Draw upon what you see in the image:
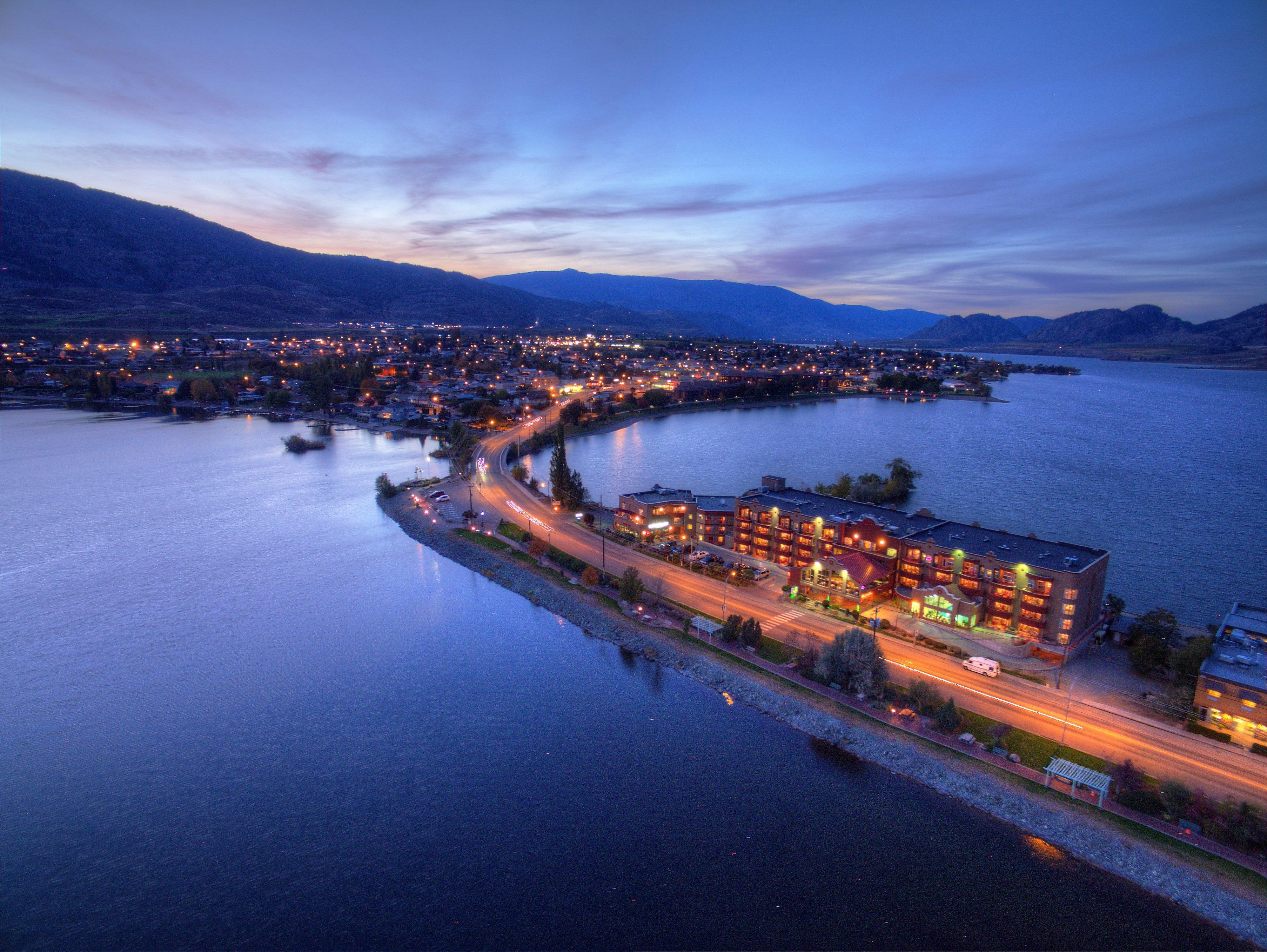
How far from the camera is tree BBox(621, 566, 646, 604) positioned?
18.8 metres

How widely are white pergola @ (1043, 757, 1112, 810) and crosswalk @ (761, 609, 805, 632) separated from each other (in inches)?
280

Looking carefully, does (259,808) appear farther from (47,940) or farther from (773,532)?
(773,532)

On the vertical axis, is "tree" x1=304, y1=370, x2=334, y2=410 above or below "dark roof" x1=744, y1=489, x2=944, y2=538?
above

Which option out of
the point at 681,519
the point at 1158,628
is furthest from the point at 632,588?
the point at 1158,628

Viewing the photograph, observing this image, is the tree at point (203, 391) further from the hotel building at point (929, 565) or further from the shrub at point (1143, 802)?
the shrub at point (1143, 802)

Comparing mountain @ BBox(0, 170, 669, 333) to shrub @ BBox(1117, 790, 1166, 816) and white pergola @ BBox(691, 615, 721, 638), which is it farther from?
shrub @ BBox(1117, 790, 1166, 816)

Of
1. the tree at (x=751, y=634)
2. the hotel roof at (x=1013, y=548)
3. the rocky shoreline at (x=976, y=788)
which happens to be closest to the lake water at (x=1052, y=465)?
the hotel roof at (x=1013, y=548)

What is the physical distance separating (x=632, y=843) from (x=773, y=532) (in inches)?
516

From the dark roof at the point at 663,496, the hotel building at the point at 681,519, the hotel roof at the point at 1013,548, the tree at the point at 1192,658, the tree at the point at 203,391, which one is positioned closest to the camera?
the tree at the point at 1192,658

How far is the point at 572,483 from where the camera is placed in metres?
28.4

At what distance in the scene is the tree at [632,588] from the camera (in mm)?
18844

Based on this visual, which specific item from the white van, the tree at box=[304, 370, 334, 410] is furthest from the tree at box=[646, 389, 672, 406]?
the white van

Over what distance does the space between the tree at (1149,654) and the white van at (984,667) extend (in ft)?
11.6

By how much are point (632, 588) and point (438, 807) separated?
869 cm
